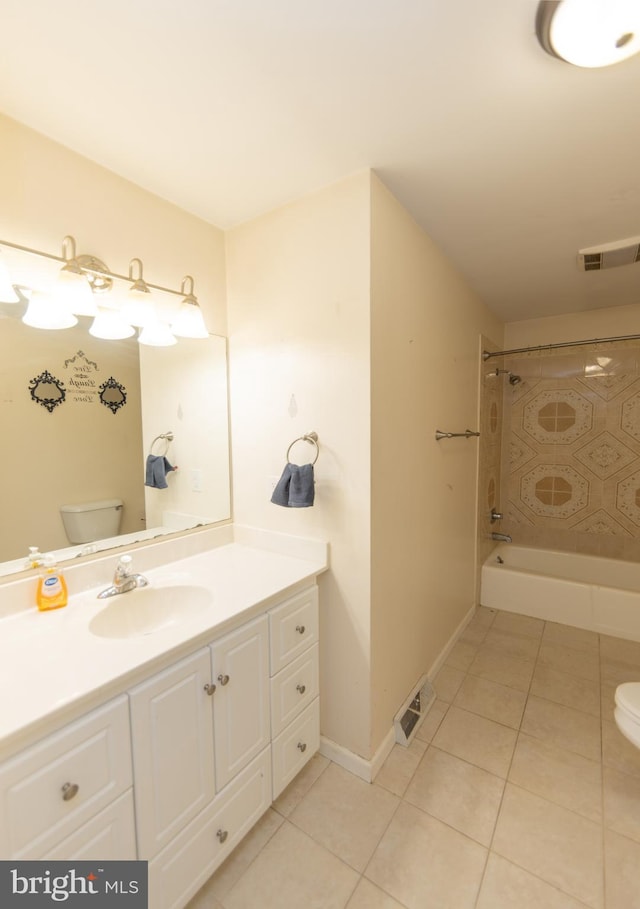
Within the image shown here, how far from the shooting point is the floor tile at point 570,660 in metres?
2.15

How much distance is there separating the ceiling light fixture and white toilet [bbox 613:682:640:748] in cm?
200

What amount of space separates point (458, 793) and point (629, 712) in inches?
28.1

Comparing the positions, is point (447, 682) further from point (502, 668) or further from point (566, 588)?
point (566, 588)

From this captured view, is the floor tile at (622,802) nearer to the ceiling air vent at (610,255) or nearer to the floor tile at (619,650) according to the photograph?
the floor tile at (619,650)

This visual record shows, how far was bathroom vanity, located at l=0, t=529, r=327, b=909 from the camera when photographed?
757 mm

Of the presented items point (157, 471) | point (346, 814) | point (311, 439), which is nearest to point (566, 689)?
point (346, 814)

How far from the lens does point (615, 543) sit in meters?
3.02

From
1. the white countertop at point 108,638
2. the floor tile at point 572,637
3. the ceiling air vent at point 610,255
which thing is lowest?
the floor tile at point 572,637

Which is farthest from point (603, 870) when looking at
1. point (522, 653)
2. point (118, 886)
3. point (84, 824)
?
point (84, 824)

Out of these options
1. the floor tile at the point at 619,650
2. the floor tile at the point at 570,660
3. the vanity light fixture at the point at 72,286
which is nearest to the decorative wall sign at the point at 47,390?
the vanity light fixture at the point at 72,286

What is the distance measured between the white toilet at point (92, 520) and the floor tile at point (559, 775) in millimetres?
1889

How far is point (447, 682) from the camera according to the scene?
209 cm

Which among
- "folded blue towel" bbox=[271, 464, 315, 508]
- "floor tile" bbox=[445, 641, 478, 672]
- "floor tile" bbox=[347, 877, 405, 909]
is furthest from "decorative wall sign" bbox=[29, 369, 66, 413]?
"floor tile" bbox=[445, 641, 478, 672]

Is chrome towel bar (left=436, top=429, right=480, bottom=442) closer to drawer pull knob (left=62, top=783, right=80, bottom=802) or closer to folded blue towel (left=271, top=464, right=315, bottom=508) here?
folded blue towel (left=271, top=464, right=315, bottom=508)
